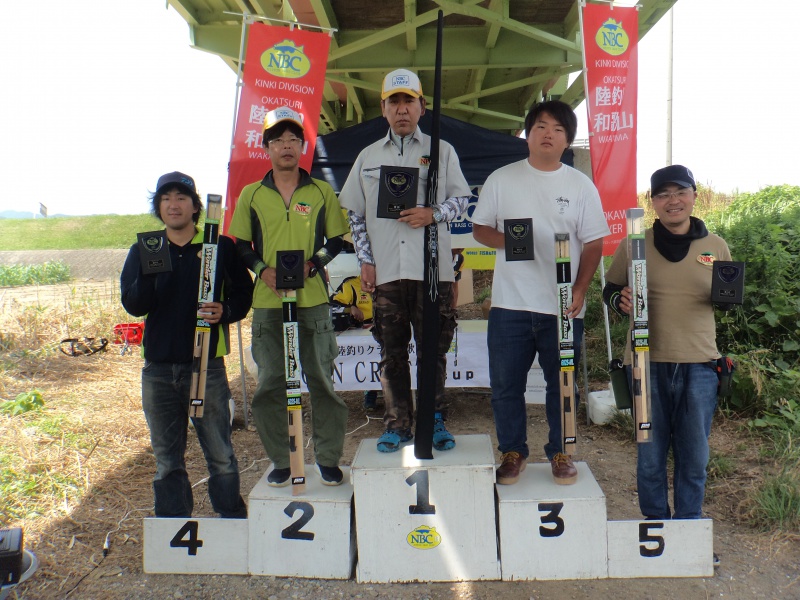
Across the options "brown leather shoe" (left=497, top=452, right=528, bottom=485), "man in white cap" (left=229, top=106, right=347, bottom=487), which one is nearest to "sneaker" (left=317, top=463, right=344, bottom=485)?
"man in white cap" (left=229, top=106, right=347, bottom=487)

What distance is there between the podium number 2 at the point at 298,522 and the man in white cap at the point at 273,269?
156mm

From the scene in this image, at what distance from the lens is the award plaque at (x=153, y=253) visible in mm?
2566

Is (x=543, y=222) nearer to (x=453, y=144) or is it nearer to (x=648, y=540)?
(x=648, y=540)

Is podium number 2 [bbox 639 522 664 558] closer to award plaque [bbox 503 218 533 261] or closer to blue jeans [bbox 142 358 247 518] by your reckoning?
award plaque [bbox 503 218 533 261]

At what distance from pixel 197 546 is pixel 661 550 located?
2.02 metres

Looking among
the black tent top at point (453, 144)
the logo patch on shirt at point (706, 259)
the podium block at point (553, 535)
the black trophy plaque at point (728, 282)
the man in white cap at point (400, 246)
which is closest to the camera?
the black trophy plaque at point (728, 282)

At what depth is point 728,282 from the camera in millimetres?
2400

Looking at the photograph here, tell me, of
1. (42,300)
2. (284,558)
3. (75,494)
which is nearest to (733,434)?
(284,558)

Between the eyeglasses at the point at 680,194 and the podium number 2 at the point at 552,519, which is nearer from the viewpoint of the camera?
the eyeglasses at the point at 680,194

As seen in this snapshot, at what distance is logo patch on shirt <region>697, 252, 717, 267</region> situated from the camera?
2504mm

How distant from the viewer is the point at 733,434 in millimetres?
4293

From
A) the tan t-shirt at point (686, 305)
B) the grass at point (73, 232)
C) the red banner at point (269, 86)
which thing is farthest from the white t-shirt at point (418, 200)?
the grass at point (73, 232)

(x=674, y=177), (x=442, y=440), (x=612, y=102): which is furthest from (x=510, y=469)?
(x=612, y=102)

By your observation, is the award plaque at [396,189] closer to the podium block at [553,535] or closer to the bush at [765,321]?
the podium block at [553,535]
